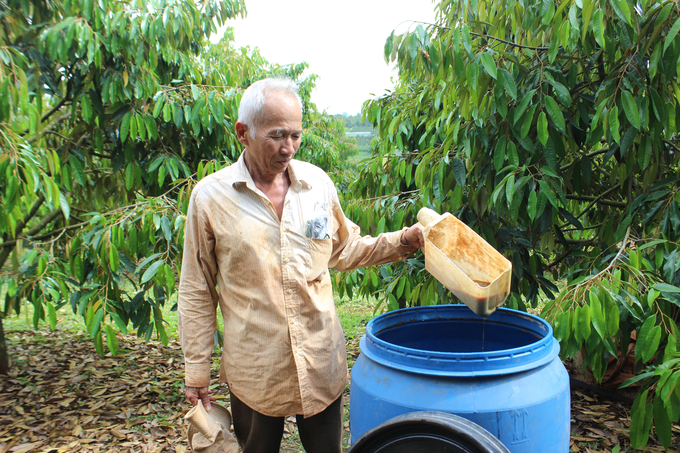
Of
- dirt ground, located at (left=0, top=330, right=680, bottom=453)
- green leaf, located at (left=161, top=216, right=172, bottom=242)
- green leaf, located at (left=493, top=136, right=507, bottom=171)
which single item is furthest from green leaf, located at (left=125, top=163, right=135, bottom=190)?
green leaf, located at (left=493, top=136, right=507, bottom=171)

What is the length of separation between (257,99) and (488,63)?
103 cm

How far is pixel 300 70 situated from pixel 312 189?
9116mm

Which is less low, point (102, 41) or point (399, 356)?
point (102, 41)

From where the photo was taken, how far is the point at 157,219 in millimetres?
2586

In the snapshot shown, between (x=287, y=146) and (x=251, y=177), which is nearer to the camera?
(x=287, y=146)

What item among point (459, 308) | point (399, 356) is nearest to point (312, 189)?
point (399, 356)

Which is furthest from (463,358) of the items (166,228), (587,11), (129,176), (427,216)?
(129,176)

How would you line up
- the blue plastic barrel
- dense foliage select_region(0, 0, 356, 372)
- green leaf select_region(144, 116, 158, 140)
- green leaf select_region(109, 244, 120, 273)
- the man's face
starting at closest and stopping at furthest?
1. the blue plastic barrel
2. the man's face
3. dense foliage select_region(0, 0, 356, 372)
4. green leaf select_region(109, 244, 120, 273)
5. green leaf select_region(144, 116, 158, 140)

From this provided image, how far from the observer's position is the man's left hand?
68.4 inches

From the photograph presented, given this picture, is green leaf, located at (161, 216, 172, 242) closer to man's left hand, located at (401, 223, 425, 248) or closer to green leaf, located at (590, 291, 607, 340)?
man's left hand, located at (401, 223, 425, 248)

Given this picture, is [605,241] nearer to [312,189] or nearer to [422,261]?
[422,261]

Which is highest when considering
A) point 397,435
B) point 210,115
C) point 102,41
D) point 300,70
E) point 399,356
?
point 300,70

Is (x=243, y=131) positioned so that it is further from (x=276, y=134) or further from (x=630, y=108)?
(x=630, y=108)

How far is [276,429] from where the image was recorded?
1755 millimetres
